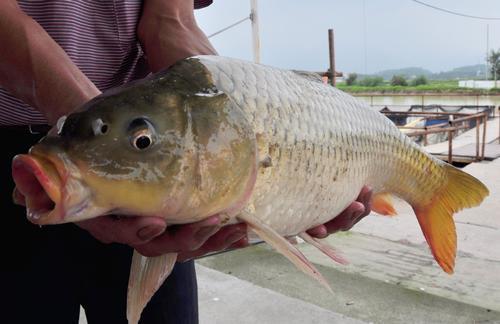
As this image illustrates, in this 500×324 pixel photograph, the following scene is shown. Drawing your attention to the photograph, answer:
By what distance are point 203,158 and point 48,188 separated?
339 mm

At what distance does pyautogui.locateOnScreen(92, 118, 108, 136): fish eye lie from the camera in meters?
1.03

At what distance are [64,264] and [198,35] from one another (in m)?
0.84

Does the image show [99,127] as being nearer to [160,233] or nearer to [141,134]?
[141,134]

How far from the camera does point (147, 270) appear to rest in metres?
1.27

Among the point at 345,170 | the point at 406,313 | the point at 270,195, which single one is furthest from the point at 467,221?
the point at 270,195

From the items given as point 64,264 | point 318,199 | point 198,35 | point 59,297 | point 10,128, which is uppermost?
point 198,35

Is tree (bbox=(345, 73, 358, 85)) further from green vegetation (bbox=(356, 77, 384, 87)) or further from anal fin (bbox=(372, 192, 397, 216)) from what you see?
anal fin (bbox=(372, 192, 397, 216))

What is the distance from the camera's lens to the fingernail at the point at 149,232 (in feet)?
3.48

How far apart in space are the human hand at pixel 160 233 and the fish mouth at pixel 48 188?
0.13 meters

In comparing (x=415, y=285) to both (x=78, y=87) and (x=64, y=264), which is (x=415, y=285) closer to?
(x=64, y=264)

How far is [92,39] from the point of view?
160 centimetres

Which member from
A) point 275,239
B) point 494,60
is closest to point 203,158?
point 275,239

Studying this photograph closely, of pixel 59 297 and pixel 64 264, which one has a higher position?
pixel 64 264

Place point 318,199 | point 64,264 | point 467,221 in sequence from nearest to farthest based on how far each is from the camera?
point 318,199
point 64,264
point 467,221
